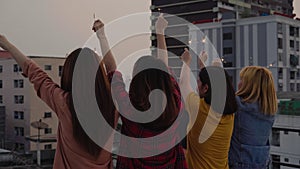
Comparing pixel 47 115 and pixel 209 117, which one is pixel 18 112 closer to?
pixel 47 115

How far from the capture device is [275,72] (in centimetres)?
2298

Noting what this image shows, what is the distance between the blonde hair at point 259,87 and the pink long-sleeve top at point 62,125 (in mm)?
675

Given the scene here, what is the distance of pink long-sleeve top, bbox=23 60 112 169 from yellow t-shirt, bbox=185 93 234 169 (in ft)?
1.29

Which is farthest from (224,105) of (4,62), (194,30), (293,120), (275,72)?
(194,30)

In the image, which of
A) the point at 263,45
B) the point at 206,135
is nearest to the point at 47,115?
the point at 263,45

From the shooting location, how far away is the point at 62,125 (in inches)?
47.3

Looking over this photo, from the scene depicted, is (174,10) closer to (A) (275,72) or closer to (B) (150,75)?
(A) (275,72)

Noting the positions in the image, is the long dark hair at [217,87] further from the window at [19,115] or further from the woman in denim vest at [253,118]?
Result: the window at [19,115]

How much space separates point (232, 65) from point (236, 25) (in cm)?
251

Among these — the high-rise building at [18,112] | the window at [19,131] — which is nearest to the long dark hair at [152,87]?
the high-rise building at [18,112]

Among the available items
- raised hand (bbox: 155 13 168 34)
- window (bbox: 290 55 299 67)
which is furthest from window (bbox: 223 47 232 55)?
raised hand (bbox: 155 13 168 34)

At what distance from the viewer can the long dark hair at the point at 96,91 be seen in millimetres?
1169

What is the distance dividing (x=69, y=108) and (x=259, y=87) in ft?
2.59

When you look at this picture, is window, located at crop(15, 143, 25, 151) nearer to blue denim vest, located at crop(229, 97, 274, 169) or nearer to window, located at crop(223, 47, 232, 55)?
window, located at crop(223, 47, 232, 55)
